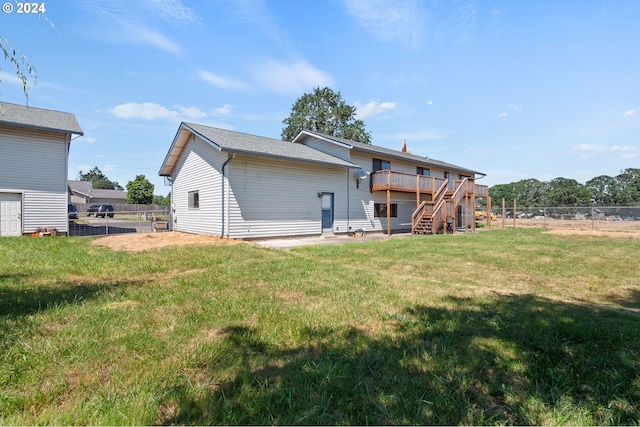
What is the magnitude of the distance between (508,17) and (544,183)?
4037 inches

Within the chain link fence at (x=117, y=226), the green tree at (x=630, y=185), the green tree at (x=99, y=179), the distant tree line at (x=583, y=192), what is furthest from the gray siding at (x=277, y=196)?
the green tree at (x=99, y=179)

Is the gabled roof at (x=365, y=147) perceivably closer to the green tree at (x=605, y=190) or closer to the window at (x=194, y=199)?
the window at (x=194, y=199)

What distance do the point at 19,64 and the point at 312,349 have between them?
4842 millimetres

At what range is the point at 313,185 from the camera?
15.3 m

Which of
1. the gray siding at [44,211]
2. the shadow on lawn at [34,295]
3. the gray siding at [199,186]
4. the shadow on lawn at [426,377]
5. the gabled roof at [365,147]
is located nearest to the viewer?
the shadow on lawn at [426,377]

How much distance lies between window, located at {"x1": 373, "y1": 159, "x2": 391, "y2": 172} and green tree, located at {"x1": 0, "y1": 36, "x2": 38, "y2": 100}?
54.9 ft

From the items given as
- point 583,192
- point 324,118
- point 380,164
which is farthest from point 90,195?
point 583,192

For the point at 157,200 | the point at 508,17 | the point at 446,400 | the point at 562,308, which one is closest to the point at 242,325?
the point at 446,400

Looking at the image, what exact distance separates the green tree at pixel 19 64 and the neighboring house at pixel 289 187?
312 inches

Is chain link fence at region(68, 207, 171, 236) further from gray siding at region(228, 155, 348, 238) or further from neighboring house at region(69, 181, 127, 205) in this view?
neighboring house at region(69, 181, 127, 205)

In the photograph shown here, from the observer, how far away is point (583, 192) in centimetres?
6900

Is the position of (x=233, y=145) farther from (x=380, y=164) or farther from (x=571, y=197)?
(x=571, y=197)

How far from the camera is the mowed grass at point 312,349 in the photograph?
6.50 feet

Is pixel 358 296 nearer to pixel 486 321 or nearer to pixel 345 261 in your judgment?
pixel 486 321
